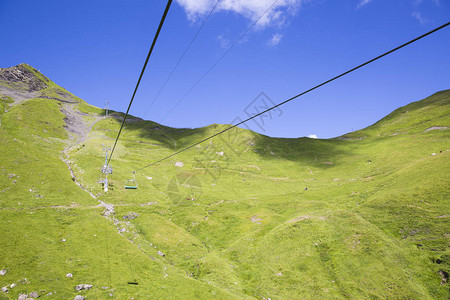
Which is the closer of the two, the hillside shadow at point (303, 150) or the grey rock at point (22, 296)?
the grey rock at point (22, 296)

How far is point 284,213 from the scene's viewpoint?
200ft

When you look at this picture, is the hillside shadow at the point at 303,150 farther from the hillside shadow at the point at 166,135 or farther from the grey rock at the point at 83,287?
the grey rock at the point at 83,287

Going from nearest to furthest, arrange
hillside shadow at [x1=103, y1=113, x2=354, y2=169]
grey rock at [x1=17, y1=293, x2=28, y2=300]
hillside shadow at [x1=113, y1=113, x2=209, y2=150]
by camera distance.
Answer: grey rock at [x1=17, y1=293, x2=28, y2=300] < hillside shadow at [x1=103, y1=113, x2=354, y2=169] < hillside shadow at [x1=113, y1=113, x2=209, y2=150]

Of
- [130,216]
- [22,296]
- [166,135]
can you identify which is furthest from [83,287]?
[166,135]

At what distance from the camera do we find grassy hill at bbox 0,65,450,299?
30719 mm

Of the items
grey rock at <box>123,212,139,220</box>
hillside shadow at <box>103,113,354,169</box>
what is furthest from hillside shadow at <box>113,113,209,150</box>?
grey rock at <box>123,212,139,220</box>

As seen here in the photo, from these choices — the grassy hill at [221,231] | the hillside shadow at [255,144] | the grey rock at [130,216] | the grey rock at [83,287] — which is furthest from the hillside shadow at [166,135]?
the grey rock at [83,287]

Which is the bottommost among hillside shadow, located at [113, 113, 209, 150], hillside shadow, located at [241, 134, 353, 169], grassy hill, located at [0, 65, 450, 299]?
grassy hill, located at [0, 65, 450, 299]

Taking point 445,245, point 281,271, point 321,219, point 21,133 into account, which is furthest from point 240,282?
point 21,133

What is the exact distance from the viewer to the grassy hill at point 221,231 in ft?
101

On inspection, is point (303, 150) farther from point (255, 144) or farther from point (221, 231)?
point (221, 231)

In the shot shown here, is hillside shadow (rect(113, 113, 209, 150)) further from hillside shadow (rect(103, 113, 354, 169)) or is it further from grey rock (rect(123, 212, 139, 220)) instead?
grey rock (rect(123, 212, 139, 220))

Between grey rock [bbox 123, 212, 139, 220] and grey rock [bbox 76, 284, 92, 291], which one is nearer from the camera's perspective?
grey rock [bbox 76, 284, 92, 291]

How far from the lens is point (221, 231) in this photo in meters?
56.4
